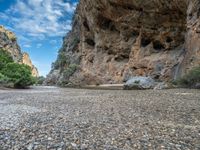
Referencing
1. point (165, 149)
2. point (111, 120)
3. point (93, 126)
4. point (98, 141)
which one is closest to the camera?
point (165, 149)

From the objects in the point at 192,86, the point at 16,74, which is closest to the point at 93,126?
the point at 192,86

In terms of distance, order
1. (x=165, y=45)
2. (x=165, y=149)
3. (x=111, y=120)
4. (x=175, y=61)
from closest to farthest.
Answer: (x=165, y=149) < (x=111, y=120) < (x=175, y=61) < (x=165, y=45)

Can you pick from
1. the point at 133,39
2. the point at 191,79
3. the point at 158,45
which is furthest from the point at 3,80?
the point at 158,45

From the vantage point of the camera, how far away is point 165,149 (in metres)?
5.38

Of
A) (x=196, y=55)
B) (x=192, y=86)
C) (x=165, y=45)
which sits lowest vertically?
(x=192, y=86)

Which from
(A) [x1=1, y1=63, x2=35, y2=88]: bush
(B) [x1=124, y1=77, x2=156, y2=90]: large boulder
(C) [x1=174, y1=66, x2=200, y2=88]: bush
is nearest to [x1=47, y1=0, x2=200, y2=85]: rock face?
(C) [x1=174, y1=66, x2=200, y2=88]: bush

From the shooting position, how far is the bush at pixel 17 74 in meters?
38.4

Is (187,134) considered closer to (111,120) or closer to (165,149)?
(165,149)

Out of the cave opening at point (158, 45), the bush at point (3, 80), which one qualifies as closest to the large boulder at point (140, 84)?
the bush at point (3, 80)

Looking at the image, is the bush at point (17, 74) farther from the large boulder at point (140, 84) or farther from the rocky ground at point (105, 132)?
the rocky ground at point (105, 132)

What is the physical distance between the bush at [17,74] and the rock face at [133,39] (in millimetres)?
14738

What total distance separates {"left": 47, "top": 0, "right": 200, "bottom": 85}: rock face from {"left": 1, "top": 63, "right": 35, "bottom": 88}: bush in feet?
48.4

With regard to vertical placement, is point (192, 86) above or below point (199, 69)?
below

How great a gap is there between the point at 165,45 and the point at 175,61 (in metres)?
5.24
